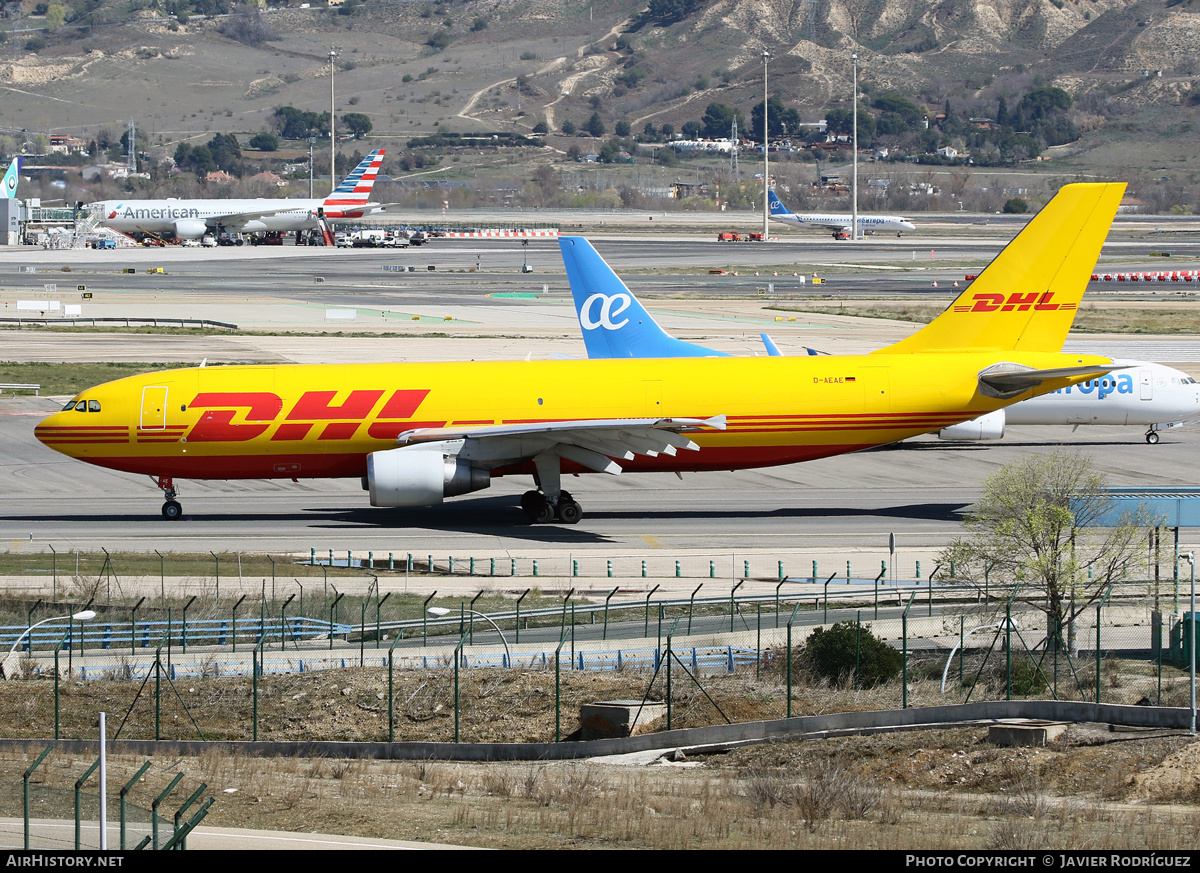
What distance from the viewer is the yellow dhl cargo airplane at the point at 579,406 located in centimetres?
4434

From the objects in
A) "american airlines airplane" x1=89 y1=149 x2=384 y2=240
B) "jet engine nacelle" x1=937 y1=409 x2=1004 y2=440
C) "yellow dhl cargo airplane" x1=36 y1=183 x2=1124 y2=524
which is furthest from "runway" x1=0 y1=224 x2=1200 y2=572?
"american airlines airplane" x1=89 y1=149 x2=384 y2=240

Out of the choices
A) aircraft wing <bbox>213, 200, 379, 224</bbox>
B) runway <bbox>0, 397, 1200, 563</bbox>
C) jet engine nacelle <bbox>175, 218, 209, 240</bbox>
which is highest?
aircraft wing <bbox>213, 200, 379, 224</bbox>

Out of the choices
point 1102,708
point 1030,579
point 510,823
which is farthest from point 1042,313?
point 510,823

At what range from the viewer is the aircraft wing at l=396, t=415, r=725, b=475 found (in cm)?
4344

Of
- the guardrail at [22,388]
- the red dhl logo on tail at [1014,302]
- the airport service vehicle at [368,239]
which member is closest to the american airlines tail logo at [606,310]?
the red dhl logo on tail at [1014,302]

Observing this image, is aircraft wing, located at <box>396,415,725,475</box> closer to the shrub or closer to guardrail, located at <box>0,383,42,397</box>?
the shrub

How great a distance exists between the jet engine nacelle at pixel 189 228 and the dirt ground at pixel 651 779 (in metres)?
156

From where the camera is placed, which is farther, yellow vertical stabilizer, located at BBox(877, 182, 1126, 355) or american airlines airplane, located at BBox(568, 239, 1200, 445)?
american airlines airplane, located at BBox(568, 239, 1200, 445)

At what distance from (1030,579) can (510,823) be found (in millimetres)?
16546

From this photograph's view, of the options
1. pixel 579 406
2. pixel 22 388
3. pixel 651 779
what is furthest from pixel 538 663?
pixel 22 388

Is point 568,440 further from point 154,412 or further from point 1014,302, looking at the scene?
point 1014,302

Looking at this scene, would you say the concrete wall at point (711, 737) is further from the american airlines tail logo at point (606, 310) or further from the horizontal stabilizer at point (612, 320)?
the american airlines tail logo at point (606, 310)

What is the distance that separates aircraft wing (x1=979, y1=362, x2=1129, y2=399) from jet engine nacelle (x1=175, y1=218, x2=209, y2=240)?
148916 millimetres

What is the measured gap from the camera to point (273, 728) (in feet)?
97.6
